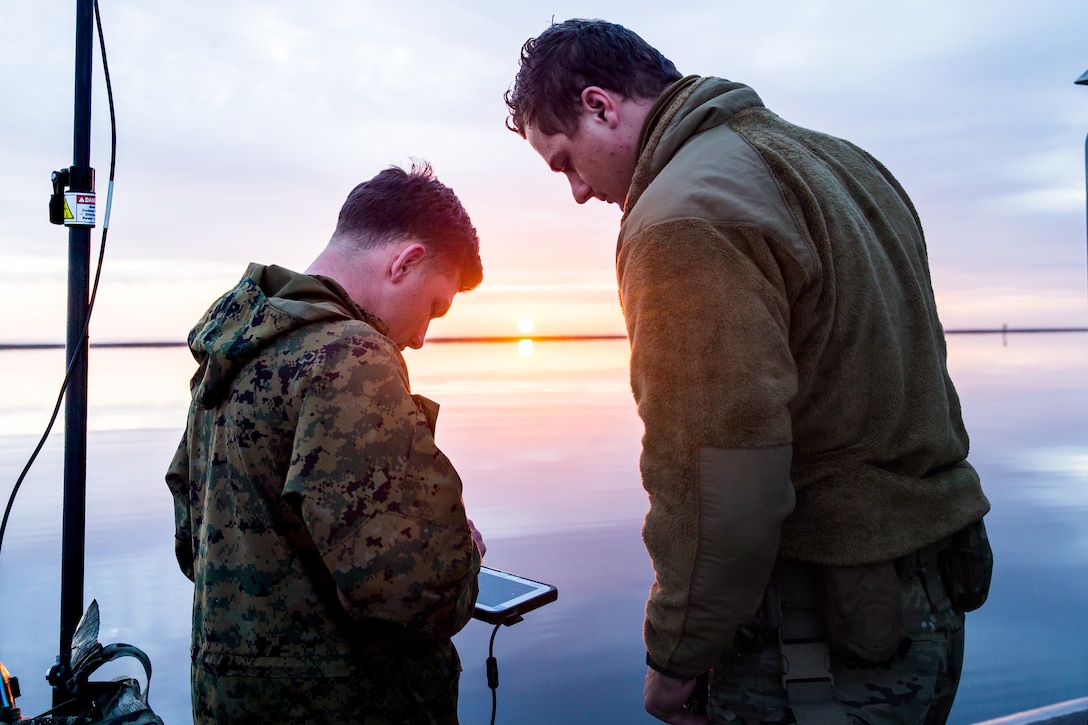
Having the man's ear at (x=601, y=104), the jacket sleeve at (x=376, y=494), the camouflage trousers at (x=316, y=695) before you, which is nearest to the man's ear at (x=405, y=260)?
the jacket sleeve at (x=376, y=494)

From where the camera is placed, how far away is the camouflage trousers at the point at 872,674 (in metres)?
1.45

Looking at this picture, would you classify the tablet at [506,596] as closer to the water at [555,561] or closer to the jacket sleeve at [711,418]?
the jacket sleeve at [711,418]

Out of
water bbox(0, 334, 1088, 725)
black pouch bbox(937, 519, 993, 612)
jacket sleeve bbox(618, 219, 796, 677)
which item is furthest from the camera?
water bbox(0, 334, 1088, 725)

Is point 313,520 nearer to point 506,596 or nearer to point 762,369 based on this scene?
point 506,596

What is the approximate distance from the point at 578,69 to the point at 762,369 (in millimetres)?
782

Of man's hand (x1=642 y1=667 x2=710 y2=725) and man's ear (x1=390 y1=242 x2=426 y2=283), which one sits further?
man's ear (x1=390 y1=242 x2=426 y2=283)

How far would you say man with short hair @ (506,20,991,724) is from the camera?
4.21 ft

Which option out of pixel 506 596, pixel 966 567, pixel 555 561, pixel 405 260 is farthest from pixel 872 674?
pixel 555 561

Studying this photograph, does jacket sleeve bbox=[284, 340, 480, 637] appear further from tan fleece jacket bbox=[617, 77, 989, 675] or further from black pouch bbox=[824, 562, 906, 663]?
black pouch bbox=[824, 562, 906, 663]

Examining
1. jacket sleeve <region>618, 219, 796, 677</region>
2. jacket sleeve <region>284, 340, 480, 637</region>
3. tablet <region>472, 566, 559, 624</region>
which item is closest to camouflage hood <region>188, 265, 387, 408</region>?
jacket sleeve <region>284, 340, 480, 637</region>

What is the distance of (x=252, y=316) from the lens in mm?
1605

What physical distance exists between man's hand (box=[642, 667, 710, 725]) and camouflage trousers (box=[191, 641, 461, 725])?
0.51 meters

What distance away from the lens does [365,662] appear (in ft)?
5.33

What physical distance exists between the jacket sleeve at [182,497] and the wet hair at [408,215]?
0.64 m
